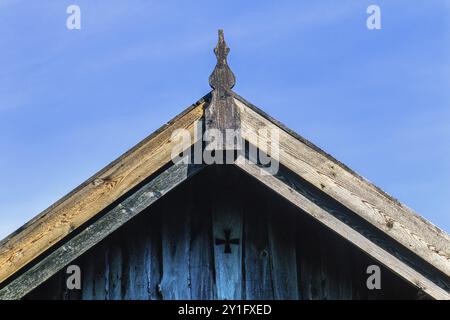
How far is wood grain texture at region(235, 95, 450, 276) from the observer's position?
486 cm

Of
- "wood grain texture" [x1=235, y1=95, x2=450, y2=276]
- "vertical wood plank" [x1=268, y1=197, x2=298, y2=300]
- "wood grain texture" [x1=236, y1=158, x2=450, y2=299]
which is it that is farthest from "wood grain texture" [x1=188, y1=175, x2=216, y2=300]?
"wood grain texture" [x1=235, y1=95, x2=450, y2=276]

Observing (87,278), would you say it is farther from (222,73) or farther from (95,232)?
(222,73)

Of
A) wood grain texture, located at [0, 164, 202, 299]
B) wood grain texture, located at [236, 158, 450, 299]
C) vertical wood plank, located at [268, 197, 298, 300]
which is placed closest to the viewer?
wood grain texture, located at [236, 158, 450, 299]

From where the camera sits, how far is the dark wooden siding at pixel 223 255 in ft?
16.8

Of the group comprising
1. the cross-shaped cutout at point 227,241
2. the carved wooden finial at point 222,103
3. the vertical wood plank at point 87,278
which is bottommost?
the vertical wood plank at point 87,278

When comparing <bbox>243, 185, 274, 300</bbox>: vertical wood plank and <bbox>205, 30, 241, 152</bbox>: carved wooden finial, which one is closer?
<bbox>205, 30, 241, 152</bbox>: carved wooden finial

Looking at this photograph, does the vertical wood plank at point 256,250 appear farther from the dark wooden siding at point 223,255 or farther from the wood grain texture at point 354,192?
the wood grain texture at point 354,192

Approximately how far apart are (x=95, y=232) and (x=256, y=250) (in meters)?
0.86

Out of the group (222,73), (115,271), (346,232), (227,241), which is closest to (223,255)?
(227,241)

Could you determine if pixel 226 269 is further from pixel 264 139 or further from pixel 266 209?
pixel 264 139

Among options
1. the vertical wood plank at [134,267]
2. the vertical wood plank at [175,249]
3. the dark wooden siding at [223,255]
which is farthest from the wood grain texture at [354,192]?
the vertical wood plank at [134,267]

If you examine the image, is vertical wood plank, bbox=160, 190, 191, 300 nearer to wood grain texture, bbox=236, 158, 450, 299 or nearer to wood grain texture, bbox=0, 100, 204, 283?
wood grain texture, bbox=0, 100, 204, 283

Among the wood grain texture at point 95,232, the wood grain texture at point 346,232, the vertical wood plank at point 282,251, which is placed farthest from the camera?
the vertical wood plank at point 282,251
